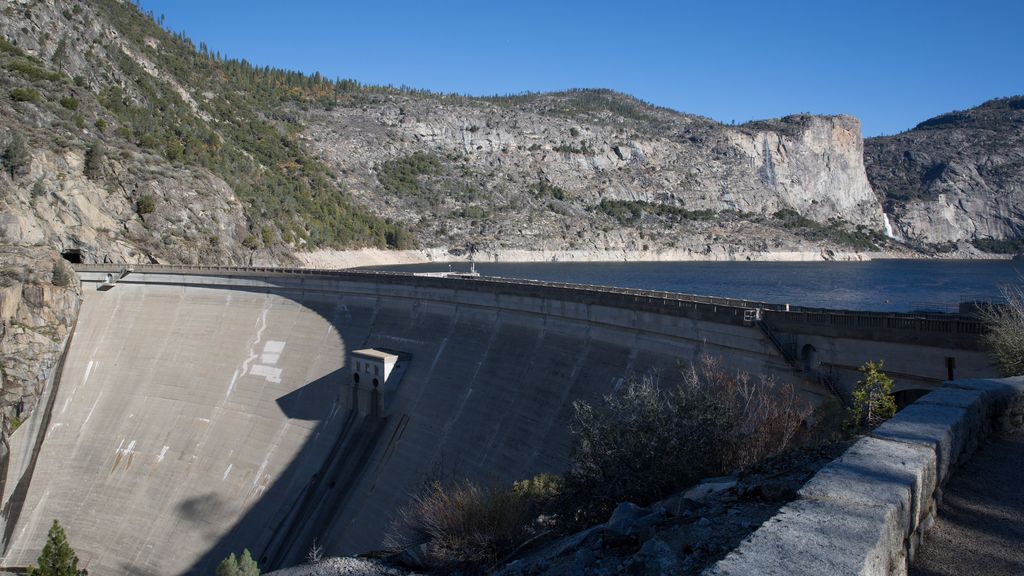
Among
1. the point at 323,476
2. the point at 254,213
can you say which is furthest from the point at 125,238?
the point at 323,476

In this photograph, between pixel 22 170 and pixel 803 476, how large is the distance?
184ft

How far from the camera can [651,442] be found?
9281mm

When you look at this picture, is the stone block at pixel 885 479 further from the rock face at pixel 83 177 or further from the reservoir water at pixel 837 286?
the reservoir water at pixel 837 286

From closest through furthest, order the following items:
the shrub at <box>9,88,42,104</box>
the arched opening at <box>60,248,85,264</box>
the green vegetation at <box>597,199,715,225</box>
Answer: the arched opening at <box>60,248,85,264</box> → the shrub at <box>9,88,42,104</box> → the green vegetation at <box>597,199,715,225</box>

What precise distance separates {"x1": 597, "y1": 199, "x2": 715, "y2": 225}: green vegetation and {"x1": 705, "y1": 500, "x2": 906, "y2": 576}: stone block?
539ft

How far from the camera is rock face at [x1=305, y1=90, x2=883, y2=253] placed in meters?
150

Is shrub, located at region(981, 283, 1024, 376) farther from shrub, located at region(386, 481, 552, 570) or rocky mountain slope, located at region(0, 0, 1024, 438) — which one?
rocky mountain slope, located at region(0, 0, 1024, 438)

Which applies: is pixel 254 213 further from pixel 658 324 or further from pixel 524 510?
pixel 524 510

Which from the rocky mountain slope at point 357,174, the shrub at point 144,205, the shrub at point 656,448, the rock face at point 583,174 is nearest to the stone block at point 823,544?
the shrub at point 656,448

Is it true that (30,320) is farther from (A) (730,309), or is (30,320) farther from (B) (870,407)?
(B) (870,407)

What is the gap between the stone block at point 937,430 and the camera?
5.84 meters

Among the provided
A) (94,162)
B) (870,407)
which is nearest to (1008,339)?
(870,407)

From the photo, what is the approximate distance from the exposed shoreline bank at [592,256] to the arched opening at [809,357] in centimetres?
A: 9434

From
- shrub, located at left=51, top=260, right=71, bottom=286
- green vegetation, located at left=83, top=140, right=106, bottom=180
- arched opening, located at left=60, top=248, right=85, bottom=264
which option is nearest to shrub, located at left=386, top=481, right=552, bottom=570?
shrub, located at left=51, top=260, right=71, bottom=286
